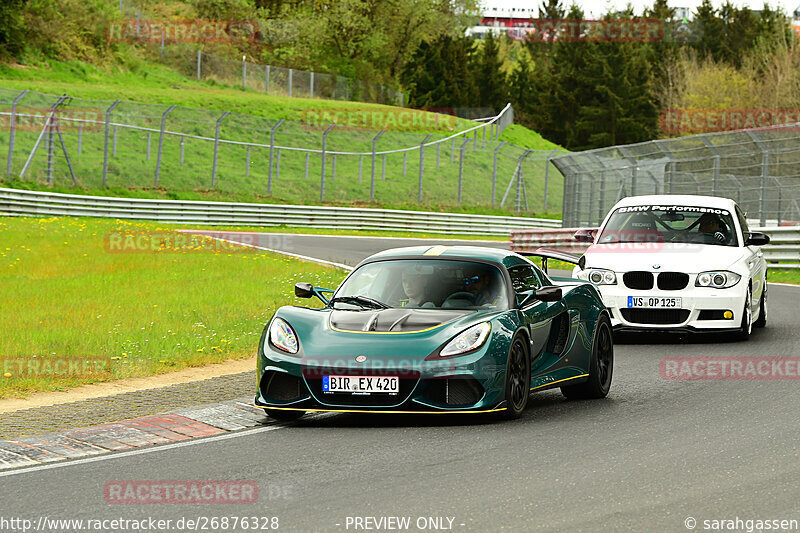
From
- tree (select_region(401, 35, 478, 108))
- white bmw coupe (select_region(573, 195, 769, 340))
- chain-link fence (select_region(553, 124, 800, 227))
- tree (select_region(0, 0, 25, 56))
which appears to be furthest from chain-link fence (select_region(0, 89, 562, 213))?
Answer: tree (select_region(401, 35, 478, 108))

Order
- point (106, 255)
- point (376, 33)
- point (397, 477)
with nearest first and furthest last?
point (397, 477), point (106, 255), point (376, 33)

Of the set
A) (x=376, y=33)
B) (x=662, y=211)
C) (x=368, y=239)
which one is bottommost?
(x=368, y=239)

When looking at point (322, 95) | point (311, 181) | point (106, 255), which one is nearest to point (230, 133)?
point (311, 181)

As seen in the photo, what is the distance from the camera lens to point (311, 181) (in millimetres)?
49000

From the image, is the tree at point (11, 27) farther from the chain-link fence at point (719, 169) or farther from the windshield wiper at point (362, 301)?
the windshield wiper at point (362, 301)

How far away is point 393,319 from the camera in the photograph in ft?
28.8

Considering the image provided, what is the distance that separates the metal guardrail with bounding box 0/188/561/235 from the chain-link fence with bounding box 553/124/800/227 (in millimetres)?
7625

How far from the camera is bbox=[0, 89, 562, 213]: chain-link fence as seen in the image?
42.9 m

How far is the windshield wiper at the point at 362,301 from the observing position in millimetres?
9242

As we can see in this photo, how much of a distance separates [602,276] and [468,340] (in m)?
5.83

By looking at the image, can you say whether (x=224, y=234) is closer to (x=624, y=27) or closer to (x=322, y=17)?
(x=322, y=17)

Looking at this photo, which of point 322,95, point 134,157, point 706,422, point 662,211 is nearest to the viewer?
point 706,422

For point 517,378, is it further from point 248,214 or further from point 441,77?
point 441,77

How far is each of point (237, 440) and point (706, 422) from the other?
131 inches
